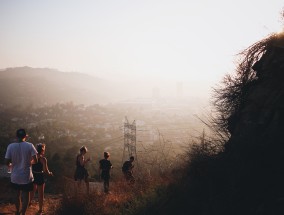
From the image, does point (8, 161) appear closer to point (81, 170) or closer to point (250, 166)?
point (81, 170)

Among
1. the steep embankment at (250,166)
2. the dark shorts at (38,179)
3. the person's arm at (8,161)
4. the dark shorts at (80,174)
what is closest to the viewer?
the steep embankment at (250,166)

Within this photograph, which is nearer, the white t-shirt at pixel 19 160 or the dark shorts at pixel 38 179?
the white t-shirt at pixel 19 160

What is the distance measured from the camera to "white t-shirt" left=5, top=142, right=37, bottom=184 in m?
5.58

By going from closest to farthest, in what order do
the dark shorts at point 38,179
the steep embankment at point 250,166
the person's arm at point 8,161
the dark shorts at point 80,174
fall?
the steep embankment at point 250,166, the person's arm at point 8,161, the dark shorts at point 38,179, the dark shorts at point 80,174

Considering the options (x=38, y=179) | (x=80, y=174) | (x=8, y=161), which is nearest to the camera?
(x=8, y=161)

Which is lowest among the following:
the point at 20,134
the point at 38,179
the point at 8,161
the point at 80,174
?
the point at 80,174

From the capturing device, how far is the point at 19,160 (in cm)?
559

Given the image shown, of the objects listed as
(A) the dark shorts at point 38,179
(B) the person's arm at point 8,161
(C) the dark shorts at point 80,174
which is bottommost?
(C) the dark shorts at point 80,174

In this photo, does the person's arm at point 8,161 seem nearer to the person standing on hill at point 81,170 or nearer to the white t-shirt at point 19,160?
the white t-shirt at point 19,160

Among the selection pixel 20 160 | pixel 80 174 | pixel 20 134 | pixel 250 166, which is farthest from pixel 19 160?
pixel 250 166

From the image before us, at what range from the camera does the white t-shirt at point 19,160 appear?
5578mm

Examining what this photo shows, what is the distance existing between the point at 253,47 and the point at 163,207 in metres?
5.00

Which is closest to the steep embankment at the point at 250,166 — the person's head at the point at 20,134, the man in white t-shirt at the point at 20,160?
the man in white t-shirt at the point at 20,160

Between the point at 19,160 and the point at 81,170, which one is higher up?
the point at 19,160
